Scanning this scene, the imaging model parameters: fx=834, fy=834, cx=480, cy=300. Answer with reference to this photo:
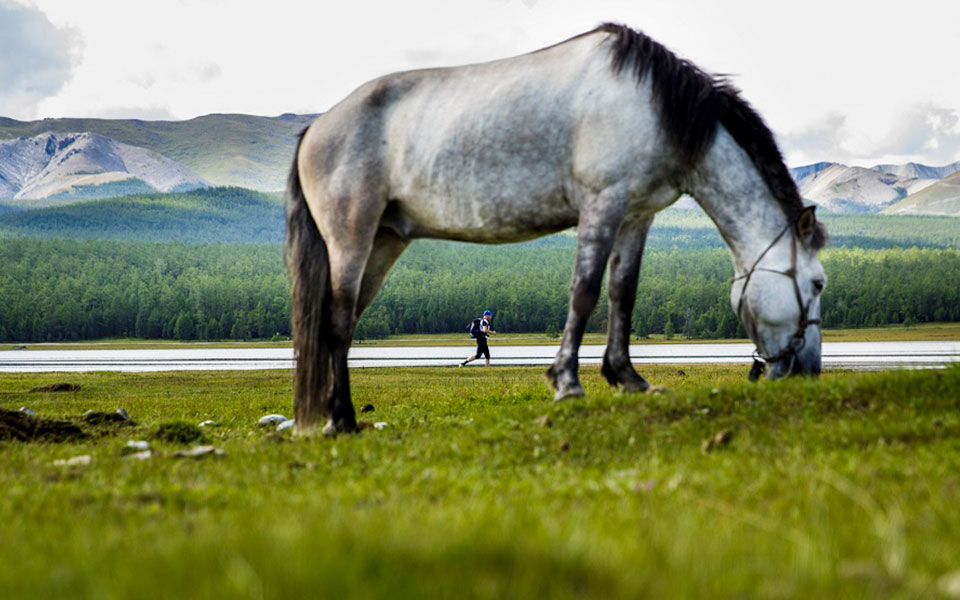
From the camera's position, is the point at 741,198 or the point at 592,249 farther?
the point at 741,198

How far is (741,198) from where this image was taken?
31.6 feet

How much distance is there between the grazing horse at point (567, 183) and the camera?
30.5 feet

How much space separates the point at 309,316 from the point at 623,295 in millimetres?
3899

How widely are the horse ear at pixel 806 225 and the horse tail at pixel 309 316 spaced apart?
572cm

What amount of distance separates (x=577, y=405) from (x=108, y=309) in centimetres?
18788

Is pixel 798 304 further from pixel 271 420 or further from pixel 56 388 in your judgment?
pixel 56 388

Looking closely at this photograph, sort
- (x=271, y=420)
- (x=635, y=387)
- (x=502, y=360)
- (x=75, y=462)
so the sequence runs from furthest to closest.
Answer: (x=502, y=360)
(x=271, y=420)
(x=635, y=387)
(x=75, y=462)

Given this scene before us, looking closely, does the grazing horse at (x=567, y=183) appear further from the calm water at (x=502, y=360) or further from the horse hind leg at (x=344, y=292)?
the calm water at (x=502, y=360)

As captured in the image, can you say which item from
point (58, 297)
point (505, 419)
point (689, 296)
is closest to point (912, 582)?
point (505, 419)

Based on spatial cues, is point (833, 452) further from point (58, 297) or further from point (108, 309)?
point (58, 297)

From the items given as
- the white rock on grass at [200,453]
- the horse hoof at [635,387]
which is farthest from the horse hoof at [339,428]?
the horse hoof at [635,387]

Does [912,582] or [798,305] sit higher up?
[798,305]

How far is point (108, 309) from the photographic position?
17862 centimetres

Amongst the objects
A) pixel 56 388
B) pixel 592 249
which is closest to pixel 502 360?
pixel 56 388
